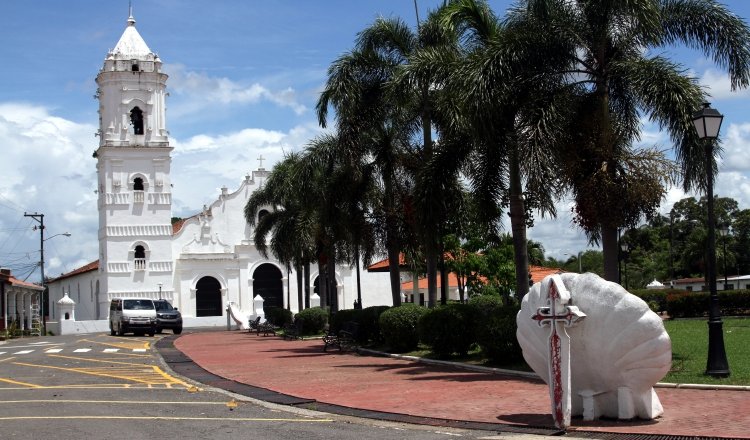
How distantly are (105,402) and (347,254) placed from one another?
2007cm

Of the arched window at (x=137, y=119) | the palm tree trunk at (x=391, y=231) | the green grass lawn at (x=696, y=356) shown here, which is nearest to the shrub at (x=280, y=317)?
the palm tree trunk at (x=391, y=231)

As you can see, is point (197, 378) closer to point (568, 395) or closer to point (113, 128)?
point (568, 395)

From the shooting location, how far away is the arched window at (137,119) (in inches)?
Answer: 2490

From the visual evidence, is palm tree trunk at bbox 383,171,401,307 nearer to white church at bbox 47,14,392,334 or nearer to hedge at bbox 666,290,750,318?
hedge at bbox 666,290,750,318

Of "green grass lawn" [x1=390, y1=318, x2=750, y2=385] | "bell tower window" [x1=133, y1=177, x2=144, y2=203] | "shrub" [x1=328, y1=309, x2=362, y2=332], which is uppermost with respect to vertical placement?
"bell tower window" [x1=133, y1=177, x2=144, y2=203]

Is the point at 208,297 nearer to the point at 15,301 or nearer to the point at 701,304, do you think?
the point at 15,301

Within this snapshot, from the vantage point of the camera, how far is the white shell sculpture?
10.8 m

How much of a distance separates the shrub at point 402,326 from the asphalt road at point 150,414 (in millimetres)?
5563

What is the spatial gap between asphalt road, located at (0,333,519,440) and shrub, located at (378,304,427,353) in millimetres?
5563

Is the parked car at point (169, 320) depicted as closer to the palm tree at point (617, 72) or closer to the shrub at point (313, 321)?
the shrub at point (313, 321)

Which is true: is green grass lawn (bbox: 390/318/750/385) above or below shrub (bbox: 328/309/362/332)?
below

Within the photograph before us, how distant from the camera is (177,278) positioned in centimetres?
6406

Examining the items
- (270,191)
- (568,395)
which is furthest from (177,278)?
(568,395)

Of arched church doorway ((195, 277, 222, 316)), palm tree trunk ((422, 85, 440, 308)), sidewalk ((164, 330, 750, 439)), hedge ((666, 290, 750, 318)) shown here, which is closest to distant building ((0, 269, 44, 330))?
arched church doorway ((195, 277, 222, 316))
